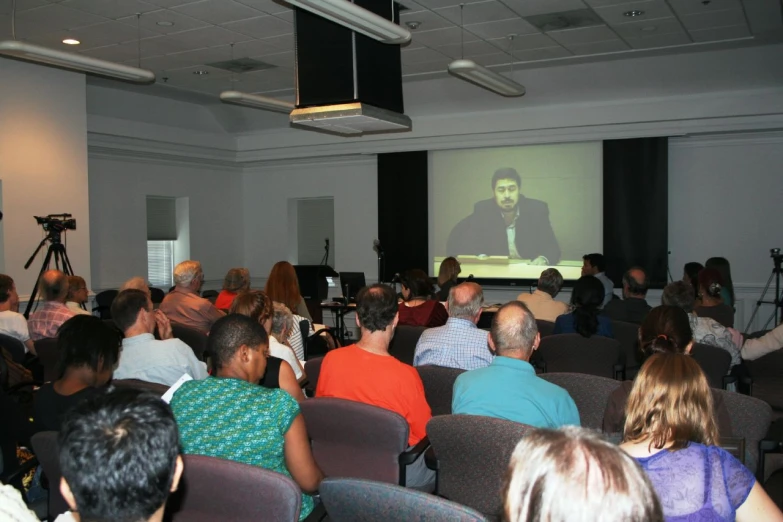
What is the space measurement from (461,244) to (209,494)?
8.71 meters

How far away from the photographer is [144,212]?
1079 cm

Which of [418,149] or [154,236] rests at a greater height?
[418,149]

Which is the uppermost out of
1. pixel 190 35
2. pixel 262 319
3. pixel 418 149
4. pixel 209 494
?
pixel 190 35

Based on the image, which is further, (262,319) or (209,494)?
(262,319)

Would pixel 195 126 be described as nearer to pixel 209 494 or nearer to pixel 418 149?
pixel 418 149

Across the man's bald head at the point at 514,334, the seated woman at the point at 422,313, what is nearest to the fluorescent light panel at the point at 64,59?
the seated woman at the point at 422,313

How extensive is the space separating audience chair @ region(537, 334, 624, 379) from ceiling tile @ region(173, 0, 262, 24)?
4.09 meters

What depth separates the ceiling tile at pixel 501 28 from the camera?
694 cm

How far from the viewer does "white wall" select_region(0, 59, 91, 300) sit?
7965mm

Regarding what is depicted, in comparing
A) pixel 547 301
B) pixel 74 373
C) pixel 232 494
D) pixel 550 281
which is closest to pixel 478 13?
pixel 550 281

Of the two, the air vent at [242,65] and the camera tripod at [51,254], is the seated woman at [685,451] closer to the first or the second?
the camera tripod at [51,254]

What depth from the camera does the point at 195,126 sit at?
11484mm

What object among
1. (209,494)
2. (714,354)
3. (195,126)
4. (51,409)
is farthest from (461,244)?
(209,494)

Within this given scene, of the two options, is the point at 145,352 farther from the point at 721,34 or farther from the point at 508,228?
the point at 508,228
